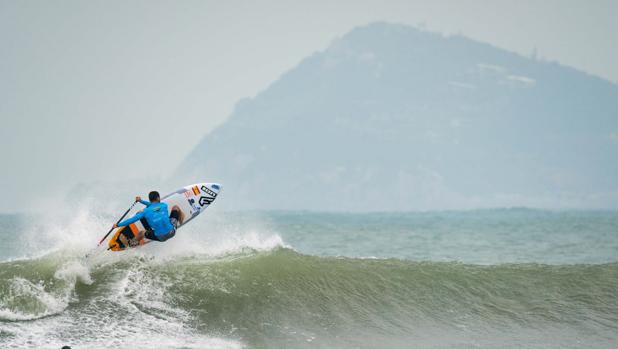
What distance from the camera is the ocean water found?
33.2 ft

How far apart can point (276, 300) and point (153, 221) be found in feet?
9.91

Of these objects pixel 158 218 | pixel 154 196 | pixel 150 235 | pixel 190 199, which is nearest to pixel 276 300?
pixel 158 218

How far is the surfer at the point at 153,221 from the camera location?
42.0 feet

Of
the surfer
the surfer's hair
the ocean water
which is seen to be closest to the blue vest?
the surfer

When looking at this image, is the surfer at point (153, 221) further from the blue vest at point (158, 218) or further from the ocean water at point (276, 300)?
the ocean water at point (276, 300)

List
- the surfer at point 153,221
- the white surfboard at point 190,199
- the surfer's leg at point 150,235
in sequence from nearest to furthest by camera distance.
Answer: the surfer at point 153,221 < the surfer's leg at point 150,235 < the white surfboard at point 190,199

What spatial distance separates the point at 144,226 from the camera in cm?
1309

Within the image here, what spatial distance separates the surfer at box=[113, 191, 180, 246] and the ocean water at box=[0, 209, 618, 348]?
0.37m

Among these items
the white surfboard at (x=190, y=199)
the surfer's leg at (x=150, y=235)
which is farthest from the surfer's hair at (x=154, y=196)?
the white surfboard at (x=190, y=199)

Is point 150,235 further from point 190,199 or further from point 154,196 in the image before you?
point 190,199

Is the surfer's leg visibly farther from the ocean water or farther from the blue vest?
the ocean water

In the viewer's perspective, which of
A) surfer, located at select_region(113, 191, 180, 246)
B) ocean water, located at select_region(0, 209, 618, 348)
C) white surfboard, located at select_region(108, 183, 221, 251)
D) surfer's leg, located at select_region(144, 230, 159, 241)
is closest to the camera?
ocean water, located at select_region(0, 209, 618, 348)

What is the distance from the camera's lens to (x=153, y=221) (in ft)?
42.3

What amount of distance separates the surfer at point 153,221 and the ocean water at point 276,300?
37cm
